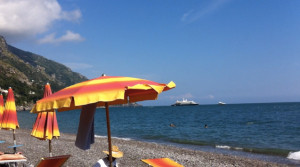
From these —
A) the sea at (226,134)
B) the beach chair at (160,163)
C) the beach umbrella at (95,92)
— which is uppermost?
the beach umbrella at (95,92)

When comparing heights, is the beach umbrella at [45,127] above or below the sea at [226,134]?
above

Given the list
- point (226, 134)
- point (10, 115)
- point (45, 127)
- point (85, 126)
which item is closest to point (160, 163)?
point (85, 126)

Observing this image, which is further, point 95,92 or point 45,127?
point 45,127

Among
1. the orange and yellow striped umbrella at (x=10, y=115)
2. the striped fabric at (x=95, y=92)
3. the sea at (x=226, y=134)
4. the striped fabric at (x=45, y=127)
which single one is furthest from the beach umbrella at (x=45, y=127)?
the sea at (x=226, y=134)

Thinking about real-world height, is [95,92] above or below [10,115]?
above

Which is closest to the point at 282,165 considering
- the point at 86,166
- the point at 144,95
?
the point at 86,166

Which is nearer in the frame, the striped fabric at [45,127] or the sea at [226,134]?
the striped fabric at [45,127]

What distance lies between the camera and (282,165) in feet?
46.1

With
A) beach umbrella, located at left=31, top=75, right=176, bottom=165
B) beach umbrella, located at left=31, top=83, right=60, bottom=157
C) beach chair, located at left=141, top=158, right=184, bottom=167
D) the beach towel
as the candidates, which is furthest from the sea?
beach umbrella, located at left=31, top=75, right=176, bottom=165

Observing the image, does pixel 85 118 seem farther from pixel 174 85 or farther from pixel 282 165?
pixel 282 165

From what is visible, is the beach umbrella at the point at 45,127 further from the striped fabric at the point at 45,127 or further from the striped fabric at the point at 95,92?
the striped fabric at the point at 95,92

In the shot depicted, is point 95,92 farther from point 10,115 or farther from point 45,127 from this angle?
point 10,115

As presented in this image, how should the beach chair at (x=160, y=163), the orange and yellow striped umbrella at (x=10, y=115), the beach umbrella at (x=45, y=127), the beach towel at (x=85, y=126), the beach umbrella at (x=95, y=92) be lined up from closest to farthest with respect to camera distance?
the beach umbrella at (x=95, y=92) < the beach towel at (x=85, y=126) < the beach chair at (x=160, y=163) < the beach umbrella at (x=45, y=127) < the orange and yellow striped umbrella at (x=10, y=115)

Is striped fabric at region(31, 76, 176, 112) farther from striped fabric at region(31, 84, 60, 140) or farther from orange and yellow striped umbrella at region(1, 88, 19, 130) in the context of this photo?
orange and yellow striped umbrella at region(1, 88, 19, 130)
